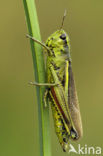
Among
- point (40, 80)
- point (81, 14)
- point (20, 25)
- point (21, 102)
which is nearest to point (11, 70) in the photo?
point (21, 102)

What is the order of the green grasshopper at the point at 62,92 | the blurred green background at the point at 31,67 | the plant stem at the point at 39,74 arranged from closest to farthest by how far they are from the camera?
the plant stem at the point at 39,74
the green grasshopper at the point at 62,92
the blurred green background at the point at 31,67

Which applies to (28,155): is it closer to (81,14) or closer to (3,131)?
(3,131)

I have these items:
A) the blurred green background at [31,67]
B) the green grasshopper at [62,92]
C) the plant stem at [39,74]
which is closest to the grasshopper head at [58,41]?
the green grasshopper at [62,92]

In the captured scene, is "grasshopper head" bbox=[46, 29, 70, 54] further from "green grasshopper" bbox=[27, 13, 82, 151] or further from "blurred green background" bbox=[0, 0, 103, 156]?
"blurred green background" bbox=[0, 0, 103, 156]

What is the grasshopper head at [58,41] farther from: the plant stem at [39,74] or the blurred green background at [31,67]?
the blurred green background at [31,67]

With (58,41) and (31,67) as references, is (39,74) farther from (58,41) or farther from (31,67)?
(31,67)

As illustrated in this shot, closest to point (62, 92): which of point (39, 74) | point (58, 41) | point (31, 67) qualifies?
point (58, 41)
